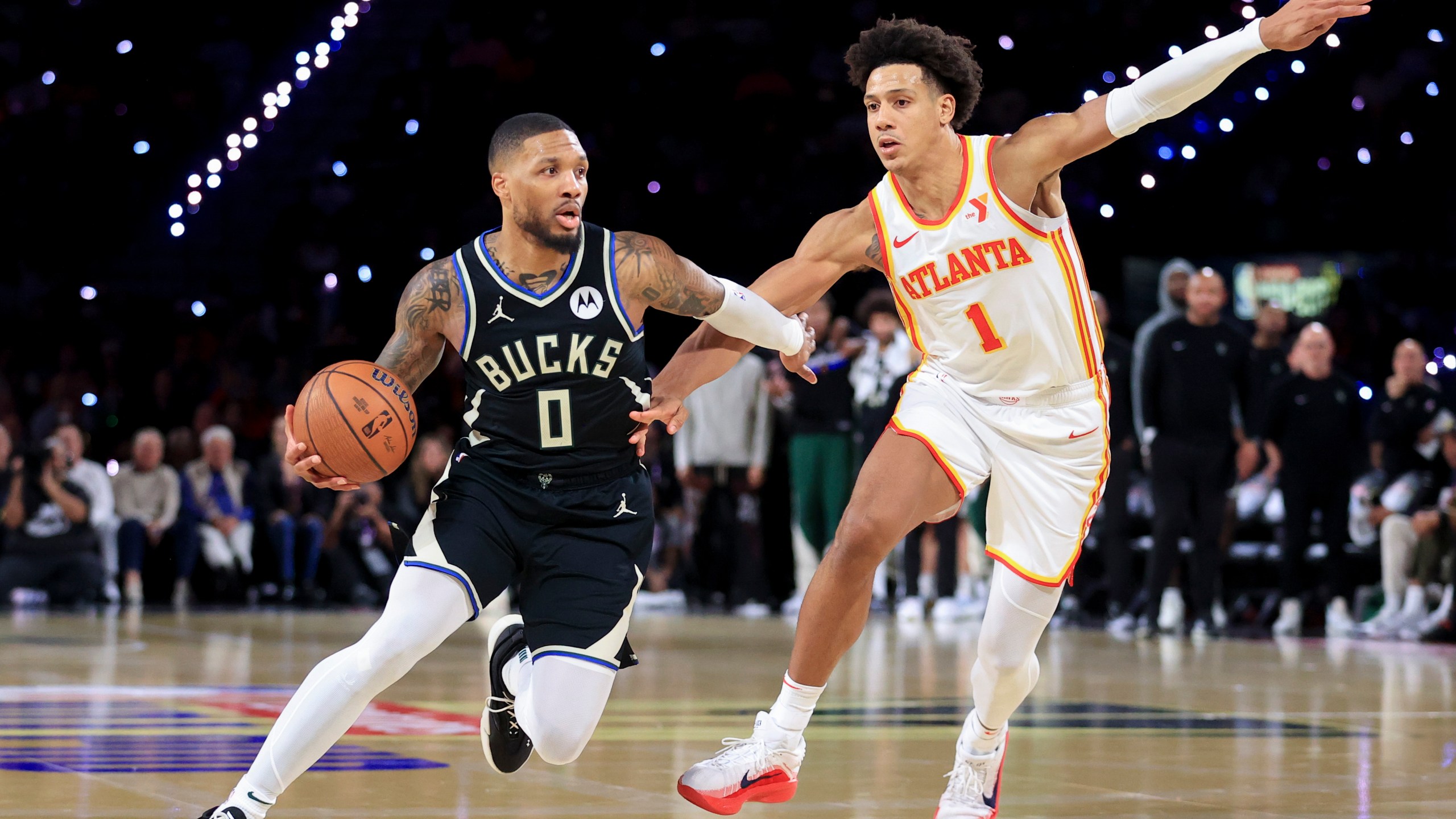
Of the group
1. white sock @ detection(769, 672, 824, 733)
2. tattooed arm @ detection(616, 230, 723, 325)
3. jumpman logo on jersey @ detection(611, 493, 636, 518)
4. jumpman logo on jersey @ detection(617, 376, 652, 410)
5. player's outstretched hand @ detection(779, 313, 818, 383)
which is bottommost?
white sock @ detection(769, 672, 824, 733)

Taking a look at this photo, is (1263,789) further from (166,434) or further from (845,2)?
(845,2)

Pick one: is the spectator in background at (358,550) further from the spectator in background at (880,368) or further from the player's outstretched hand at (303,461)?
the player's outstretched hand at (303,461)

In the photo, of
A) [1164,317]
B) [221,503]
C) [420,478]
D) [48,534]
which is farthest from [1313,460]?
[48,534]

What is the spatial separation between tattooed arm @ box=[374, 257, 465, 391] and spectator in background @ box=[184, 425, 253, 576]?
34.2 ft

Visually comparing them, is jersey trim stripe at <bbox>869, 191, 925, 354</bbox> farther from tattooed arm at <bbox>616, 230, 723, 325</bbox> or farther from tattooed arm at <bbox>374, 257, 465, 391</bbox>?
tattooed arm at <bbox>374, 257, 465, 391</bbox>

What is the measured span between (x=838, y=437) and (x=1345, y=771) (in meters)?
7.40

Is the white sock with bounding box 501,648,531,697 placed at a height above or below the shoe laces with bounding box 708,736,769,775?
above

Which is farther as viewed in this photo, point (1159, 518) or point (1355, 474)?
point (1355, 474)

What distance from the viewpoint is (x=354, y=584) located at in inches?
573

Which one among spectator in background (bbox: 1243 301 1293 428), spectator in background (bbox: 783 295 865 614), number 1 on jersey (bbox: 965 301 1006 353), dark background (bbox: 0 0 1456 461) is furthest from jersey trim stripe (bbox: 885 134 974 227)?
dark background (bbox: 0 0 1456 461)

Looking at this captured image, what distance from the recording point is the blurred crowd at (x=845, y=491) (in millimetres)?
11055

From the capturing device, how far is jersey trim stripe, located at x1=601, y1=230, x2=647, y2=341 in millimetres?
4594

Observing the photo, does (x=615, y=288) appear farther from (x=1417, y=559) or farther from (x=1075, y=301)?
(x=1417, y=559)

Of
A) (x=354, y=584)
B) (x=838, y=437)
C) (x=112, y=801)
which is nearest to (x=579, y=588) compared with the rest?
(x=112, y=801)
